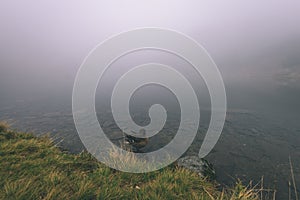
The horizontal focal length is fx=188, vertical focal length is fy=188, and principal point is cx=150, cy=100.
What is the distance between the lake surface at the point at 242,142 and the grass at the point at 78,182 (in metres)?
6.08

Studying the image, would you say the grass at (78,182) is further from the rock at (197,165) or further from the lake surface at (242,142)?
the lake surface at (242,142)

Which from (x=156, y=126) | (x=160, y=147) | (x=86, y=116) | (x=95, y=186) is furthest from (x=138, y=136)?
(x=86, y=116)

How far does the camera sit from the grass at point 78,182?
14.9 ft

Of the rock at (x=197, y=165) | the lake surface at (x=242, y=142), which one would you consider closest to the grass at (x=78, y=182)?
the rock at (x=197, y=165)

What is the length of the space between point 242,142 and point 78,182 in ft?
55.3

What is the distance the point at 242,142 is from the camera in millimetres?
18000

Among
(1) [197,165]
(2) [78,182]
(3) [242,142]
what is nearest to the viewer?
(2) [78,182]

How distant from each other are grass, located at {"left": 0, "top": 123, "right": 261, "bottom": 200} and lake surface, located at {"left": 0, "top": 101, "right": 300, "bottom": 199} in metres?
6.08

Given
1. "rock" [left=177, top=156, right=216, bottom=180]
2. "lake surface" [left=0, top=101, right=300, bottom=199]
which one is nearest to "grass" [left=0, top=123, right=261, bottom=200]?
"rock" [left=177, top=156, right=216, bottom=180]

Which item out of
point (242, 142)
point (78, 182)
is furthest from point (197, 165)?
point (242, 142)

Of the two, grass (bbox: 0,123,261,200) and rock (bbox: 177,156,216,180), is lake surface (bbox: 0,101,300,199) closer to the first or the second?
rock (bbox: 177,156,216,180)

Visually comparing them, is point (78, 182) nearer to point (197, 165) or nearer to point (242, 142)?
point (197, 165)

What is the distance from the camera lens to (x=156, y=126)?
24.2 meters

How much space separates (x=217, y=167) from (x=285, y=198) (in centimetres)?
416
